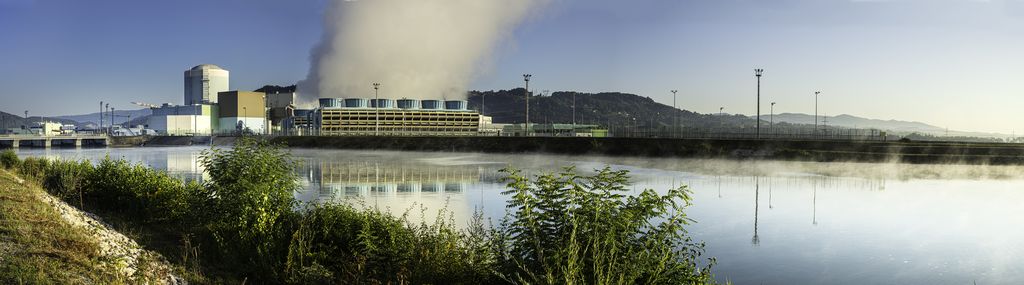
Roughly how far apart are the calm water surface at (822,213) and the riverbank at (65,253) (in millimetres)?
5805

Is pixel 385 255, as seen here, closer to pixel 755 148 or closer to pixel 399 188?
pixel 399 188

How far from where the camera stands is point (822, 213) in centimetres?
2917

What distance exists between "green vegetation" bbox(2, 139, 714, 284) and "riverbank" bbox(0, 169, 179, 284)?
3.03ft

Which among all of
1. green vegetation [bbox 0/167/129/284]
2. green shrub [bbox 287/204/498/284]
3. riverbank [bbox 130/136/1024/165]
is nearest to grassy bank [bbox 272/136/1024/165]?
riverbank [bbox 130/136/1024/165]

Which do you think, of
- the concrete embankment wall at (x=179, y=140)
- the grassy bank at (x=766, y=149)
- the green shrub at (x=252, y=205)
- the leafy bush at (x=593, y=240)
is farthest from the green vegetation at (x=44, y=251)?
the concrete embankment wall at (x=179, y=140)

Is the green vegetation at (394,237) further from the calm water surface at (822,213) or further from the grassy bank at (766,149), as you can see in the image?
the grassy bank at (766,149)

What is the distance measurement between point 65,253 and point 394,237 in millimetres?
6123

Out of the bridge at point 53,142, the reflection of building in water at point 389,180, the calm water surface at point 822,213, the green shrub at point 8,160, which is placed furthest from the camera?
the bridge at point 53,142

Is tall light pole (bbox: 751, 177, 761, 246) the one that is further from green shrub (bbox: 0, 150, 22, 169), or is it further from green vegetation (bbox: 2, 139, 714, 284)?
green shrub (bbox: 0, 150, 22, 169)

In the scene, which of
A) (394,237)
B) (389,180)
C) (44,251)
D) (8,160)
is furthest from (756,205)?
(8,160)

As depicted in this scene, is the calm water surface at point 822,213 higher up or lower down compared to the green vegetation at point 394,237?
lower down

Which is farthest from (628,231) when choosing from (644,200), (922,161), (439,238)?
(922,161)

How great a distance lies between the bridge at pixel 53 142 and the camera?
145 metres

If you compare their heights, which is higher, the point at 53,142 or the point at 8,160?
the point at 8,160
